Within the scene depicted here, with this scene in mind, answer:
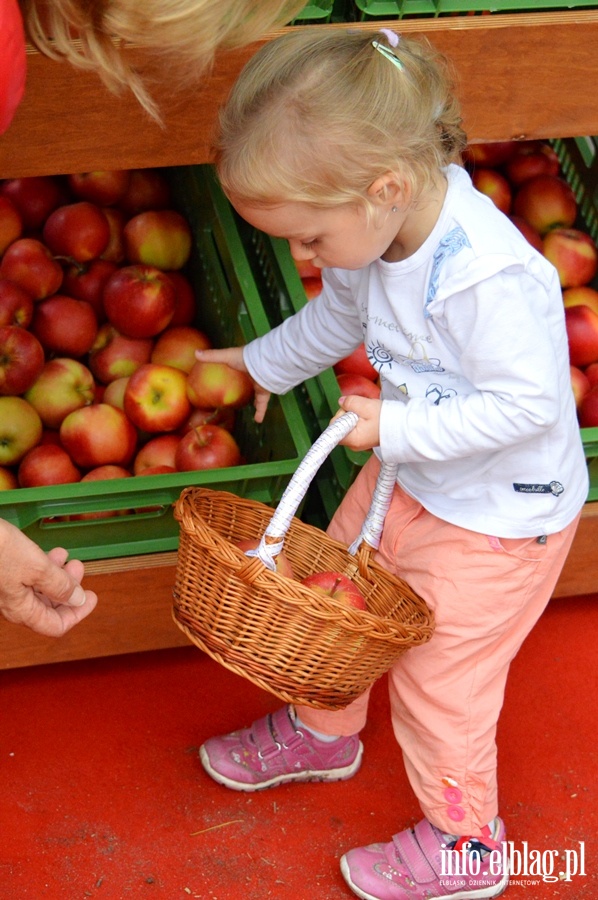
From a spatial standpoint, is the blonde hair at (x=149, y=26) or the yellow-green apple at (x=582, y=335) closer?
the blonde hair at (x=149, y=26)

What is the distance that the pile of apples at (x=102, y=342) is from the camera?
5.95ft

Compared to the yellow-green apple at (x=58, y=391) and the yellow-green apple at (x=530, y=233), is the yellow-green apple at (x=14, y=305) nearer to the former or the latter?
the yellow-green apple at (x=58, y=391)

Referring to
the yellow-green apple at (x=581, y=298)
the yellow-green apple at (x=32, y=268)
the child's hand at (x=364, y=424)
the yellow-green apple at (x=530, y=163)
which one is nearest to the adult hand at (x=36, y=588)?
the child's hand at (x=364, y=424)

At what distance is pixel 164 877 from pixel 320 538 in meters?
0.58

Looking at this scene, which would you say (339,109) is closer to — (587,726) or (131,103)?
(131,103)

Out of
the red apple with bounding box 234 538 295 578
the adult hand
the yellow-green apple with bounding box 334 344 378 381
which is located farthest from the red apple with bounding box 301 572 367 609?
the yellow-green apple with bounding box 334 344 378 381

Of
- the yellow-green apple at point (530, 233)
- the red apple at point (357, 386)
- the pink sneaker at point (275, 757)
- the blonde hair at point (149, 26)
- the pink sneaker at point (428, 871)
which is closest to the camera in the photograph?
the blonde hair at point (149, 26)

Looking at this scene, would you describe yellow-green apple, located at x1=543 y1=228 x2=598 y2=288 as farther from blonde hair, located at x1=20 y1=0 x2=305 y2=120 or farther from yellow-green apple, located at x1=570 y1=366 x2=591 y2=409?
blonde hair, located at x1=20 y1=0 x2=305 y2=120

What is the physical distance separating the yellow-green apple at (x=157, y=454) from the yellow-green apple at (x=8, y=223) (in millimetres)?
522

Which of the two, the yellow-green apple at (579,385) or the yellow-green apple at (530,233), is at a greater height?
the yellow-green apple at (530,233)

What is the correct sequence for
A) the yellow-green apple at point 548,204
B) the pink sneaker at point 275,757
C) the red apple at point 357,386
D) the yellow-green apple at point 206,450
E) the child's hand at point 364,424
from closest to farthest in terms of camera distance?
the child's hand at point 364,424, the pink sneaker at point 275,757, the yellow-green apple at point 206,450, the red apple at point 357,386, the yellow-green apple at point 548,204

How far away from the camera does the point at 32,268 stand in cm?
192

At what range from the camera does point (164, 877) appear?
1511 mm

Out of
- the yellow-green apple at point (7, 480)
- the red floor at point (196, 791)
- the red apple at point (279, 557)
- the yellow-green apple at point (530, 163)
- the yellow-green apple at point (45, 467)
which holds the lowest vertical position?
the red floor at point (196, 791)
